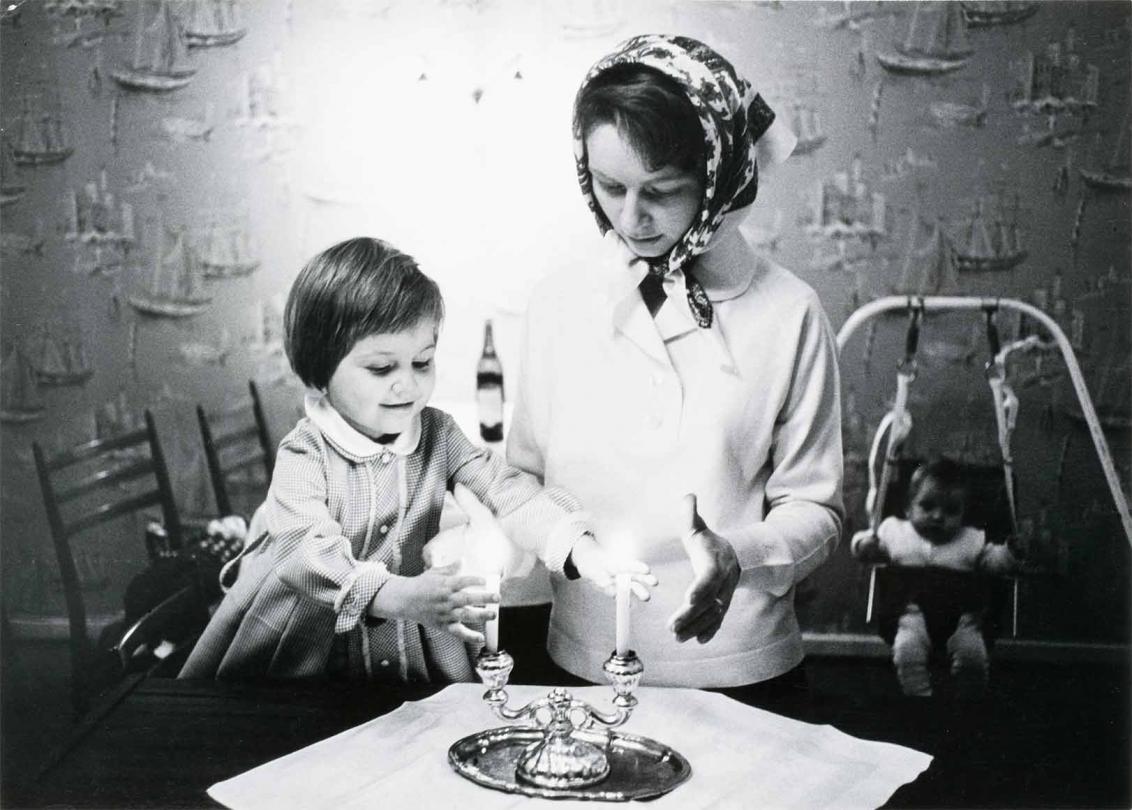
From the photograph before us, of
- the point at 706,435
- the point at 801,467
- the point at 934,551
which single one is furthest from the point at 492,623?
the point at 934,551

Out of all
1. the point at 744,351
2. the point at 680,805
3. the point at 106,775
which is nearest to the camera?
the point at 680,805

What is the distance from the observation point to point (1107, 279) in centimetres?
187

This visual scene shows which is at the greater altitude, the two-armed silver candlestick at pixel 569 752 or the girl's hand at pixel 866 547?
the girl's hand at pixel 866 547

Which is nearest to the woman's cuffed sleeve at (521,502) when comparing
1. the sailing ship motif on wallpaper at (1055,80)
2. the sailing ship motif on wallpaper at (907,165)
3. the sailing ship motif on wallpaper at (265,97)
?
the sailing ship motif on wallpaper at (265,97)

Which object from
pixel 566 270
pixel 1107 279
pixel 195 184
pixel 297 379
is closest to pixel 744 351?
pixel 566 270

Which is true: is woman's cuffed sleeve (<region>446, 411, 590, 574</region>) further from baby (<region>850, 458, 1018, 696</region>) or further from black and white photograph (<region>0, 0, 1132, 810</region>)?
baby (<region>850, 458, 1018, 696</region>)

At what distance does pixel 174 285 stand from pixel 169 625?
61 cm

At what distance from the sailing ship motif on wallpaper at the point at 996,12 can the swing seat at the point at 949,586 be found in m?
0.76

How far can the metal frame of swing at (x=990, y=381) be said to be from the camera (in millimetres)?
1862

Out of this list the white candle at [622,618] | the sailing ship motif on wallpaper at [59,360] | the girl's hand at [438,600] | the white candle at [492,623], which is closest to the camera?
the white candle at [622,618]

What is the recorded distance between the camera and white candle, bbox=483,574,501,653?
1.63 meters

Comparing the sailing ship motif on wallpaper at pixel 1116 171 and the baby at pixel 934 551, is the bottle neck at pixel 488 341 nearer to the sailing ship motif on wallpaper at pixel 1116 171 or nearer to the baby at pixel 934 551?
the baby at pixel 934 551

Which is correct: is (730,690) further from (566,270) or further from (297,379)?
(297,379)

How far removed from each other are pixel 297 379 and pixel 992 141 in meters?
1.25
